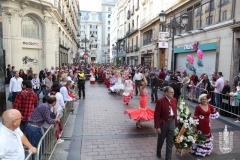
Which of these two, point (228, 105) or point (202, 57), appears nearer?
point (228, 105)

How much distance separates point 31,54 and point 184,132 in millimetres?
18844

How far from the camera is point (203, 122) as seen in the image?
195 inches

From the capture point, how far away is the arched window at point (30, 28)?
64.0 ft

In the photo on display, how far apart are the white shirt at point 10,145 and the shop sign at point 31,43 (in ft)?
60.1

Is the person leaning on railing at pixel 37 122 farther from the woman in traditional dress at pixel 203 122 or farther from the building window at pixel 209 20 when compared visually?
the building window at pixel 209 20

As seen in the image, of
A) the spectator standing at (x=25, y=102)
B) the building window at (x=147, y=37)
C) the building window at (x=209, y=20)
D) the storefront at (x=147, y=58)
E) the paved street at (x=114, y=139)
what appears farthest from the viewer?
the building window at (x=147, y=37)

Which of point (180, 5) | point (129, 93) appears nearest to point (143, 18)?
point (180, 5)

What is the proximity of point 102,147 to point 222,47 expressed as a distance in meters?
11.0

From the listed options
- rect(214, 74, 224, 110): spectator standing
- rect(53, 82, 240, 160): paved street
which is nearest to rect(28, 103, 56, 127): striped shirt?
rect(53, 82, 240, 160): paved street

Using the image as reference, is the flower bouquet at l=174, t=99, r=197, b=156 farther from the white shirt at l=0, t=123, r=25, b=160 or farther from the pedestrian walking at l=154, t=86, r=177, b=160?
the white shirt at l=0, t=123, r=25, b=160

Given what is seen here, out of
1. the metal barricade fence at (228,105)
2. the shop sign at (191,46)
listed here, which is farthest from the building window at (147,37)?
the metal barricade fence at (228,105)

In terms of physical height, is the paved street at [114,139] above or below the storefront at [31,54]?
below

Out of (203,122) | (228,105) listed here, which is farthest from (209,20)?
(203,122)

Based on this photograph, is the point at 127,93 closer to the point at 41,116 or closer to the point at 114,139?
the point at 114,139
